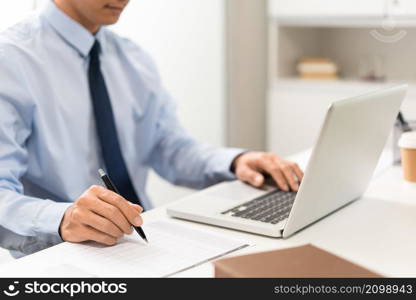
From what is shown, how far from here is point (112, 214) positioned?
1200 millimetres

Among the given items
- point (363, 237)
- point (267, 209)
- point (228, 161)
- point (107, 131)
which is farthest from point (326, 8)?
point (363, 237)

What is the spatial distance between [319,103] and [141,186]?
1.46m

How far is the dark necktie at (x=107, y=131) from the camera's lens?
5.78 feet

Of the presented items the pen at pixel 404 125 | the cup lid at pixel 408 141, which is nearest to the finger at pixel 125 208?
the cup lid at pixel 408 141

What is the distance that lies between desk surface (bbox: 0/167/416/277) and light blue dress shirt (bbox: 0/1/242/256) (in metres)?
0.22

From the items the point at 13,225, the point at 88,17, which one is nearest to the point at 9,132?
the point at 13,225

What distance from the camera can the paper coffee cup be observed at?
164 centimetres

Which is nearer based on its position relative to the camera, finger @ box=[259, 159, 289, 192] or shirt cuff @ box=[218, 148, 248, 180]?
finger @ box=[259, 159, 289, 192]

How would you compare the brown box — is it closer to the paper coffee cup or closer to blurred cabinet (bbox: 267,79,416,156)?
the paper coffee cup

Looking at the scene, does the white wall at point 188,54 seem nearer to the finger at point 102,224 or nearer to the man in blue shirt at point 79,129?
the man in blue shirt at point 79,129

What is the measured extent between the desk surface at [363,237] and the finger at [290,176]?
0.15m

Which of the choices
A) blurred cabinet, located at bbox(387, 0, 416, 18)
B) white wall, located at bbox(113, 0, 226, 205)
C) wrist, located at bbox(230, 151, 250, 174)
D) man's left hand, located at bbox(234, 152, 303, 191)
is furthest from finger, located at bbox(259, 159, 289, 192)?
blurred cabinet, located at bbox(387, 0, 416, 18)

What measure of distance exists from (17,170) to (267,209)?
1.83 ft

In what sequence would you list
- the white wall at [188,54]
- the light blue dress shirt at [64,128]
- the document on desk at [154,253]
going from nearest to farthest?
the document on desk at [154,253] < the light blue dress shirt at [64,128] < the white wall at [188,54]
